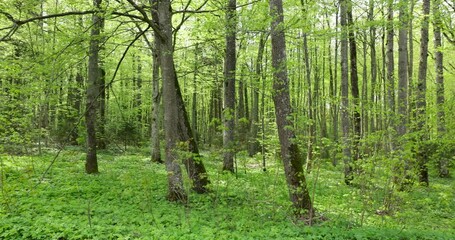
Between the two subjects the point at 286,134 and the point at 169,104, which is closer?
the point at 286,134

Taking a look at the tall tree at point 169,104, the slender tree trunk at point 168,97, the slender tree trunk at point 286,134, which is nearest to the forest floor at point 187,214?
the slender tree trunk at point 286,134

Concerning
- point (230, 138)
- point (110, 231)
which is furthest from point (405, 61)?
point (110, 231)

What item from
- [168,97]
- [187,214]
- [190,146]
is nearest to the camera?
[187,214]

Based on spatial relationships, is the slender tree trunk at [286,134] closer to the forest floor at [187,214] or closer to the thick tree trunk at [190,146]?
the forest floor at [187,214]

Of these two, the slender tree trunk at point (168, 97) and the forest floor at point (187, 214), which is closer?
the forest floor at point (187, 214)

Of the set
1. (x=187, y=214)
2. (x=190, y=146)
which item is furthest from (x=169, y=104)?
(x=187, y=214)

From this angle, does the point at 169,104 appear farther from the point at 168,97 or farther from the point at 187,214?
the point at 187,214

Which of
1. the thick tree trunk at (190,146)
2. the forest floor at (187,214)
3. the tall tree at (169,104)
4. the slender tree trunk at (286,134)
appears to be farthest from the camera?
the thick tree trunk at (190,146)

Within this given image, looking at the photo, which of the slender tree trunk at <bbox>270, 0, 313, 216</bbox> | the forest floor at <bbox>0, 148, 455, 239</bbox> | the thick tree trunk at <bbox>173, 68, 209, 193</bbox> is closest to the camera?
the forest floor at <bbox>0, 148, 455, 239</bbox>

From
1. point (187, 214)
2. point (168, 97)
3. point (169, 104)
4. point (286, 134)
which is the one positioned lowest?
point (187, 214)

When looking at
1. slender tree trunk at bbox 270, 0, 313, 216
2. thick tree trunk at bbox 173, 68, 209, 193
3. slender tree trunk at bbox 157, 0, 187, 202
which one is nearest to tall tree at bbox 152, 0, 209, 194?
slender tree trunk at bbox 157, 0, 187, 202

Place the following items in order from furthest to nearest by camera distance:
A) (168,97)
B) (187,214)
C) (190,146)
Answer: (190,146), (168,97), (187,214)

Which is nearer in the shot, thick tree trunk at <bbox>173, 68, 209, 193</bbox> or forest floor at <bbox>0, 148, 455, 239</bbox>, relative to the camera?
forest floor at <bbox>0, 148, 455, 239</bbox>

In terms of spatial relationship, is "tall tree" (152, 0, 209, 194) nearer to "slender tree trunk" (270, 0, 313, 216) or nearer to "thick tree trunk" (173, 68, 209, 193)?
"thick tree trunk" (173, 68, 209, 193)
